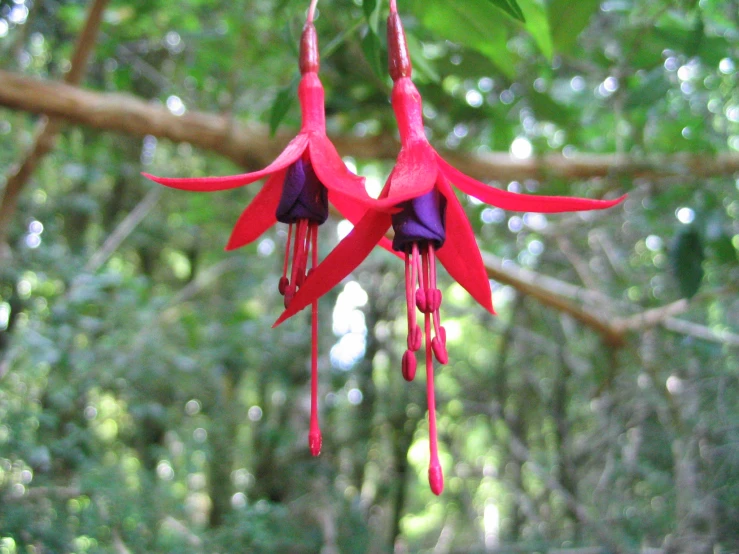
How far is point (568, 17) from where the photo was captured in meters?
0.77

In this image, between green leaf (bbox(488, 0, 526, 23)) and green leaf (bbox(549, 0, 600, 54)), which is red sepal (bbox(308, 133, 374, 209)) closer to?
green leaf (bbox(488, 0, 526, 23))

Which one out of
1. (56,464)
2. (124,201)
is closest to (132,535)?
(56,464)

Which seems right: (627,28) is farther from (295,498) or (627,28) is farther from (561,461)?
(295,498)

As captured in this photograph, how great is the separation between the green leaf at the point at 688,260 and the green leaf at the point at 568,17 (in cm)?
40

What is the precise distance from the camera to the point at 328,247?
145 centimetres

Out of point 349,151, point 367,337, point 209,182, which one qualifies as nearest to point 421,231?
point 209,182

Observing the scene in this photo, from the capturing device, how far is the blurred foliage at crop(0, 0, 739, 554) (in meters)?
0.99

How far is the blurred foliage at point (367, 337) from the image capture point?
99cm

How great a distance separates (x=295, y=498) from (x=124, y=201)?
52.0 inches

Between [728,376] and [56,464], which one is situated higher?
[728,376]

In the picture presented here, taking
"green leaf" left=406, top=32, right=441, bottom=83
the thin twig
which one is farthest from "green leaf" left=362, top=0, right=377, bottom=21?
the thin twig

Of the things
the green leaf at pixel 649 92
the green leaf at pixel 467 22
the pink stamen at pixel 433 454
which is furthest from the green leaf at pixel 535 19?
the green leaf at pixel 649 92

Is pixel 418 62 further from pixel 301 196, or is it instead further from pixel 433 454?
pixel 433 454

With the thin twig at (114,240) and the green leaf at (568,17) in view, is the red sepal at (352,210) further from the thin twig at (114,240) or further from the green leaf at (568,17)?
the thin twig at (114,240)
